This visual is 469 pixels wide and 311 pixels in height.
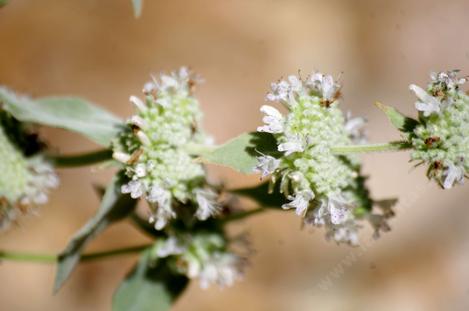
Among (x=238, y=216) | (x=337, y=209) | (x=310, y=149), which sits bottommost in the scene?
(x=238, y=216)

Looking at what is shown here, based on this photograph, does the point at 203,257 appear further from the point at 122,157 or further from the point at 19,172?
the point at 19,172

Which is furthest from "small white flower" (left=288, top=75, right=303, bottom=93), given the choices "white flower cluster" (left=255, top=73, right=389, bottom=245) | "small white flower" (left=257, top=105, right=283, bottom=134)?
"small white flower" (left=257, top=105, right=283, bottom=134)

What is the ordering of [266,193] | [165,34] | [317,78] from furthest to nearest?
[165,34]
[266,193]
[317,78]

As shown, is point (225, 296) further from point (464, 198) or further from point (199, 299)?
point (464, 198)

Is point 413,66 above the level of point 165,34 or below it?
above

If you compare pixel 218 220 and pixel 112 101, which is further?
pixel 112 101

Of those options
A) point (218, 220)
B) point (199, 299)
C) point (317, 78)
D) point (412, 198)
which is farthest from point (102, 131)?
point (412, 198)

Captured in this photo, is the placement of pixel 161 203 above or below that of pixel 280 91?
below

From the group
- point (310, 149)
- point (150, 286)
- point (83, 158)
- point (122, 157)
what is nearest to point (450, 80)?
point (310, 149)
